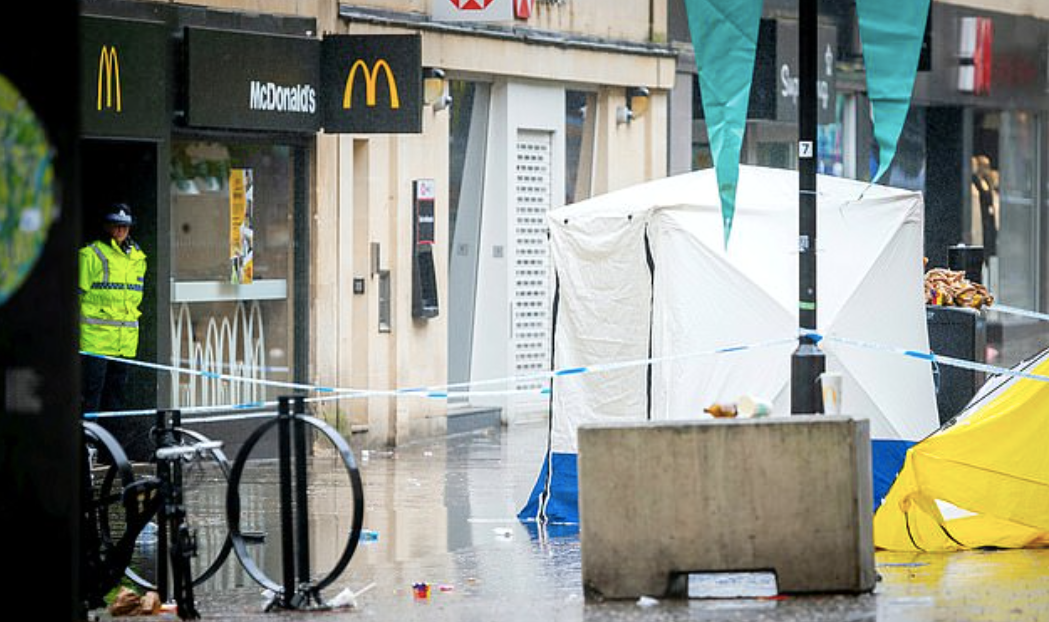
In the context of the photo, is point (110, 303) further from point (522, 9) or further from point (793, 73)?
point (793, 73)

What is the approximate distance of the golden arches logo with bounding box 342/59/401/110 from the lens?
17984 millimetres

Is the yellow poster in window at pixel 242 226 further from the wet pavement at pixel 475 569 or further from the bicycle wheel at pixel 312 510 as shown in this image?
the wet pavement at pixel 475 569

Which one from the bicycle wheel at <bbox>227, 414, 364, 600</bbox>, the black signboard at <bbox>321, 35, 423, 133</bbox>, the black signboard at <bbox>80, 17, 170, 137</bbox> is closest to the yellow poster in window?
the black signboard at <bbox>321, 35, 423, 133</bbox>

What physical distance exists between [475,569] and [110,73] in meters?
6.40

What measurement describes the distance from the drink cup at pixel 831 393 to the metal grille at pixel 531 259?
35.1ft

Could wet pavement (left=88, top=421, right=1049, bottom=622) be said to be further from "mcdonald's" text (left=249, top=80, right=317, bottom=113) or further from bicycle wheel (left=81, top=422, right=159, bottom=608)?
"mcdonald's" text (left=249, top=80, right=317, bottom=113)

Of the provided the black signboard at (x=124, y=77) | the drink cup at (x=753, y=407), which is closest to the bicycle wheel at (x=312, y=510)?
the drink cup at (x=753, y=407)

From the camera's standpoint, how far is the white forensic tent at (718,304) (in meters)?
13.1

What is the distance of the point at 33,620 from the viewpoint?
615 centimetres

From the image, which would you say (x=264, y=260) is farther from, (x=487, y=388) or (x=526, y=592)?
(x=526, y=592)

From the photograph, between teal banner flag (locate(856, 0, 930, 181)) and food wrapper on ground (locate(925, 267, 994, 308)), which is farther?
food wrapper on ground (locate(925, 267, 994, 308))

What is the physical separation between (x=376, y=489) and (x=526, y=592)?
5.47m

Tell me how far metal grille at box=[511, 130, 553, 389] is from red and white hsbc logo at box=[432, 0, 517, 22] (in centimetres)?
216

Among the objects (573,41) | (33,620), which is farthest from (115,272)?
(33,620)
